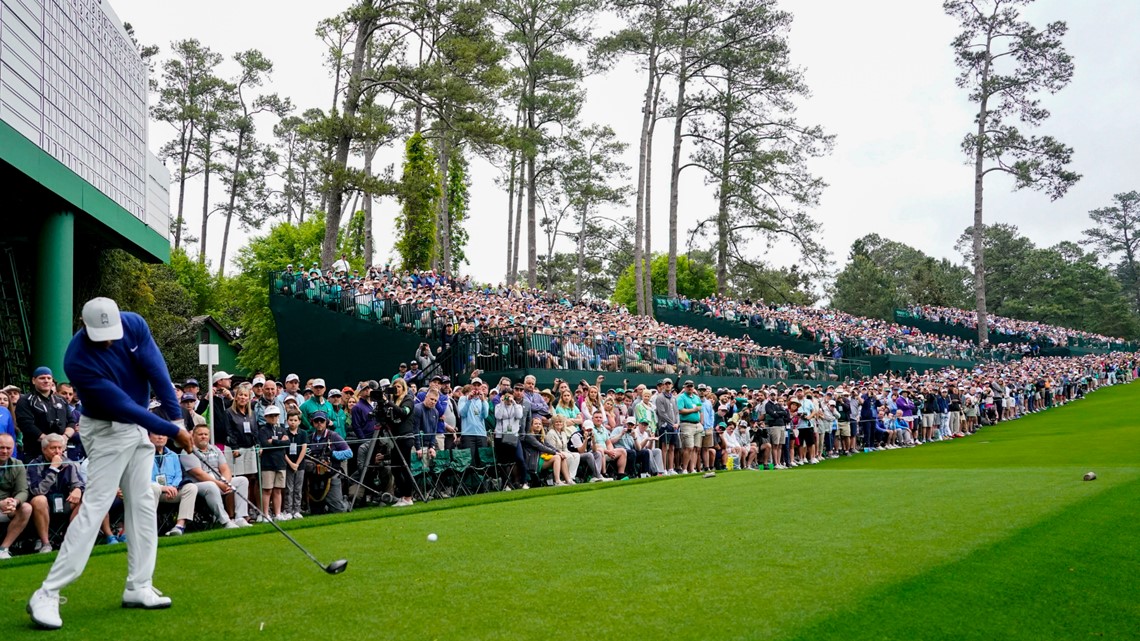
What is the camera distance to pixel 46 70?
18.3 m

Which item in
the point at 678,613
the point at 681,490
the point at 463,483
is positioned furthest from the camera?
the point at 463,483

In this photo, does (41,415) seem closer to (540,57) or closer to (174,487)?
(174,487)

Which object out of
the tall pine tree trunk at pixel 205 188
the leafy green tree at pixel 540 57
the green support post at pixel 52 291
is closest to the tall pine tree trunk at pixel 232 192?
the tall pine tree trunk at pixel 205 188

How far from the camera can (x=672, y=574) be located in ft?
21.3

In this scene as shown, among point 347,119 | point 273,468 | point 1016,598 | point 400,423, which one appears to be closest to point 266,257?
point 347,119

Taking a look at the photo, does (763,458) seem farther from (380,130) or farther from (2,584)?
(2,584)

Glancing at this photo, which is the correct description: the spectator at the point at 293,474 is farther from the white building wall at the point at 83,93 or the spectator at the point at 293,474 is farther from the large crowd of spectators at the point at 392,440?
the white building wall at the point at 83,93

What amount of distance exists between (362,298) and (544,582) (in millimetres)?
21451

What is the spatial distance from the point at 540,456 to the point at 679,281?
191 ft

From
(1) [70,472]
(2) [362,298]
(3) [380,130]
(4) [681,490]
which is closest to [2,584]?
(1) [70,472]

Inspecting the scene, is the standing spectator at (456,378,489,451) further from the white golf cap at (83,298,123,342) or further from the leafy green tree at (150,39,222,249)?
the leafy green tree at (150,39,222,249)

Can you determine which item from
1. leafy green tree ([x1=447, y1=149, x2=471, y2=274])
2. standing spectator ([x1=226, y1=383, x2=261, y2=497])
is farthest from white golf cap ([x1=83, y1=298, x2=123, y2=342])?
leafy green tree ([x1=447, y1=149, x2=471, y2=274])

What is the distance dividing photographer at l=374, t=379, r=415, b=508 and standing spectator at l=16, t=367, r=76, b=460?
431cm

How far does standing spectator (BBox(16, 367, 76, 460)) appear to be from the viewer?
1085 centimetres
